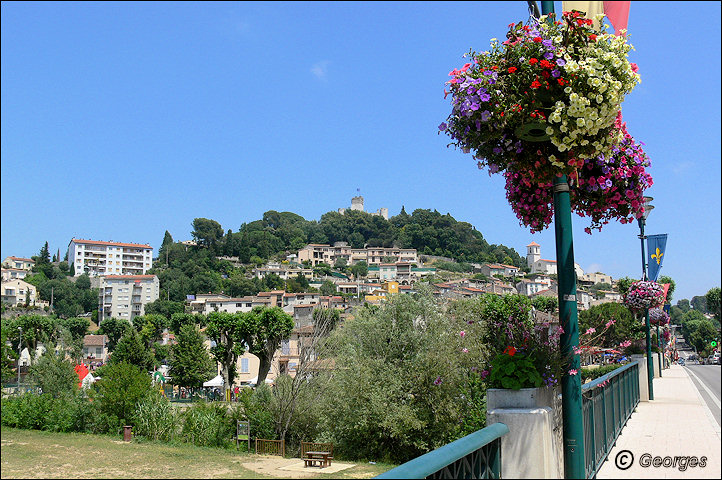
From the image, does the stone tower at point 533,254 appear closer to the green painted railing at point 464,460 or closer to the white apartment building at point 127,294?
the white apartment building at point 127,294

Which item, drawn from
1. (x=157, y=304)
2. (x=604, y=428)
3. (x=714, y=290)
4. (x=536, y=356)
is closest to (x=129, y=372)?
(x=604, y=428)

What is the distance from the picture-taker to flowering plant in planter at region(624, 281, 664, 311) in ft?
46.6

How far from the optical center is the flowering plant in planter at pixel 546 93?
10.7 feet

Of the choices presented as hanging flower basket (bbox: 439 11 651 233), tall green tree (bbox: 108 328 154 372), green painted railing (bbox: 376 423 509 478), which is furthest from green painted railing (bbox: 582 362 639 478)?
tall green tree (bbox: 108 328 154 372)

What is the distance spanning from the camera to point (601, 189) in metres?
4.08

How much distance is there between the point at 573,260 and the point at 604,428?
3.86m

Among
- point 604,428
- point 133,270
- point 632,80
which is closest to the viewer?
point 632,80

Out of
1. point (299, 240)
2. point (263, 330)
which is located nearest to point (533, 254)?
point (299, 240)

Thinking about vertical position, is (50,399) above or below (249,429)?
above

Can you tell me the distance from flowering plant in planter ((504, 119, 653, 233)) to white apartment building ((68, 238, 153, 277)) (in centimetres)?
10910

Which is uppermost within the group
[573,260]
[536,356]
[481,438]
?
[573,260]

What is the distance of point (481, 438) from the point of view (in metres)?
2.70

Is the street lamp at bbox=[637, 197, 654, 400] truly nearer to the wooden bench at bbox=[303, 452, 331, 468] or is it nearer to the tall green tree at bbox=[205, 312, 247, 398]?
the wooden bench at bbox=[303, 452, 331, 468]

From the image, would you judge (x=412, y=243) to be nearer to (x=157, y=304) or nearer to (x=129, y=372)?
(x=157, y=304)
